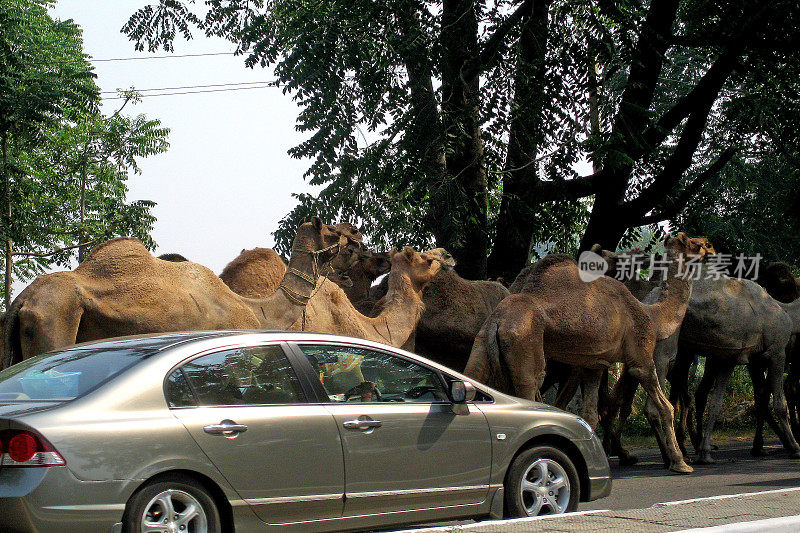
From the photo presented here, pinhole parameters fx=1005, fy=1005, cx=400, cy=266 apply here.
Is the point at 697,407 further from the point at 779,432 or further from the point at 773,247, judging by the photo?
the point at 773,247

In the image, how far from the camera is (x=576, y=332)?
12.0 metres

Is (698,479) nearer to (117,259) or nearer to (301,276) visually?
(301,276)

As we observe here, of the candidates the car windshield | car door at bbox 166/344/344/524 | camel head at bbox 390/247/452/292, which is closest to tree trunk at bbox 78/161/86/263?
camel head at bbox 390/247/452/292

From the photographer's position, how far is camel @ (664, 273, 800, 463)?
15.2 meters

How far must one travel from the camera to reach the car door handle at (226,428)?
240 inches

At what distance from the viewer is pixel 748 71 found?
62.3ft

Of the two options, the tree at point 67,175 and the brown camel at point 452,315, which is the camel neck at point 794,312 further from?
the tree at point 67,175

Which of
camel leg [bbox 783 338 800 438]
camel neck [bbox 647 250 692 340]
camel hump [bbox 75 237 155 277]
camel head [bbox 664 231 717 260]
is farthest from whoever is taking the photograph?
camel leg [bbox 783 338 800 438]

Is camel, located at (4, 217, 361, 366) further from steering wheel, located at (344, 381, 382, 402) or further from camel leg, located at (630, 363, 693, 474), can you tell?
camel leg, located at (630, 363, 693, 474)

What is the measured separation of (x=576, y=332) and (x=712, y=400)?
4438 mm

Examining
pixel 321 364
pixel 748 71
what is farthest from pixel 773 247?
pixel 321 364

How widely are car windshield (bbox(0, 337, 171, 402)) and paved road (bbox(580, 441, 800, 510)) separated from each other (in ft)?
14.9

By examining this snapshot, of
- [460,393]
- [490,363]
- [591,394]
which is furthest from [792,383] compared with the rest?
[460,393]

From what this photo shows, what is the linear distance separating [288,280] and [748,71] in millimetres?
11320
